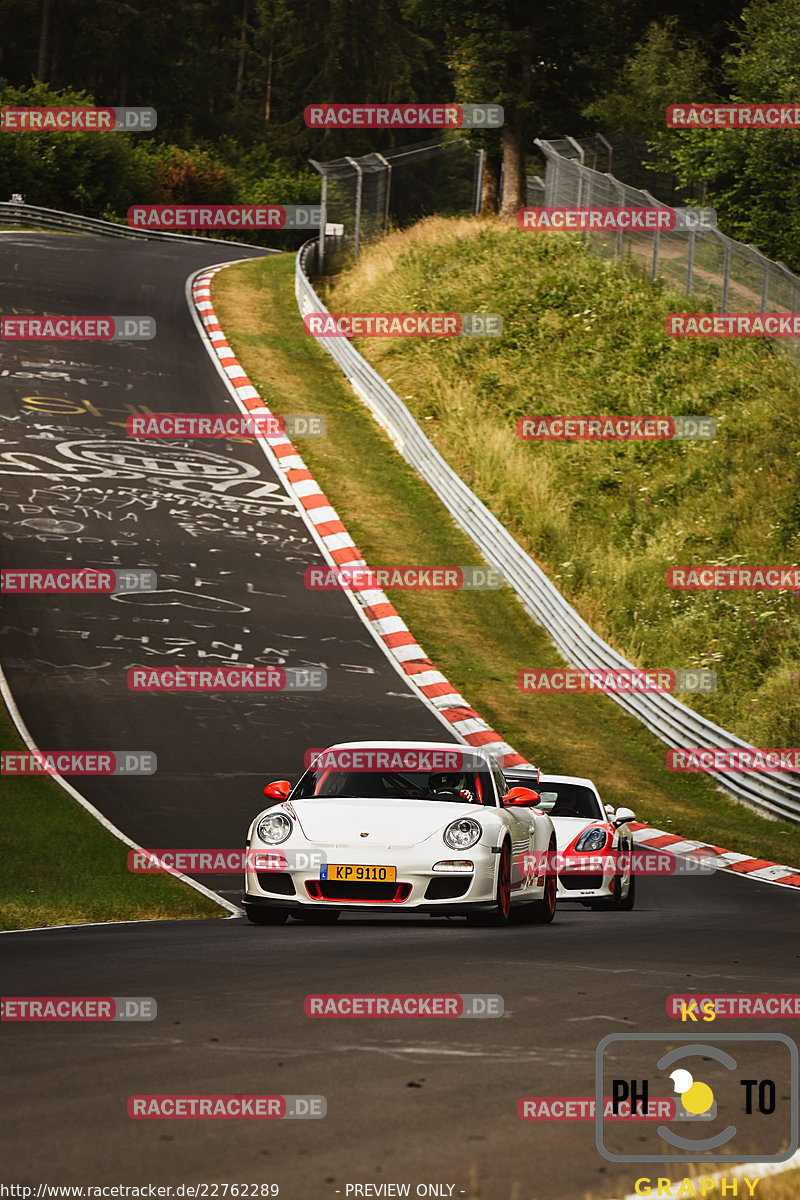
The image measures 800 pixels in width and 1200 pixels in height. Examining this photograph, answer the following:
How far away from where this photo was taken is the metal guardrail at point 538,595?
819 inches

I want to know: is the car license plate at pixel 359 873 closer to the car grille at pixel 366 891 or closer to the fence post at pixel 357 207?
the car grille at pixel 366 891

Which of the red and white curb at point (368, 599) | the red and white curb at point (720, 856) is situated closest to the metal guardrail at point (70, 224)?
the red and white curb at point (368, 599)

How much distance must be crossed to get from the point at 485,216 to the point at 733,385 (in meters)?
15.9

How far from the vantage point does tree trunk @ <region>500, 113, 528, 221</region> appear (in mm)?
44709

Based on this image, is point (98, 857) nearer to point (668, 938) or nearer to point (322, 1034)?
point (668, 938)

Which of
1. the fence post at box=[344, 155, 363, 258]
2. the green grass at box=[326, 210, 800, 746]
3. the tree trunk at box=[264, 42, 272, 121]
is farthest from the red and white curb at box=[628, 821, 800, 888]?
the tree trunk at box=[264, 42, 272, 121]

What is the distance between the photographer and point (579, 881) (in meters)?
13.8

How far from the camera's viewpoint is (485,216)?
46.5 m

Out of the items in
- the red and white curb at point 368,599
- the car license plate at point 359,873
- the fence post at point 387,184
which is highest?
the fence post at point 387,184

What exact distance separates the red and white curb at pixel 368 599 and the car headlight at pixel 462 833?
278 inches

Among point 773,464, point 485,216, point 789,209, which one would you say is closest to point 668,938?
point 773,464

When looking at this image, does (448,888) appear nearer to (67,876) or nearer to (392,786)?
(392,786)

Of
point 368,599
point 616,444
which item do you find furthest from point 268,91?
point 368,599

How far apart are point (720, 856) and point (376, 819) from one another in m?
8.63
